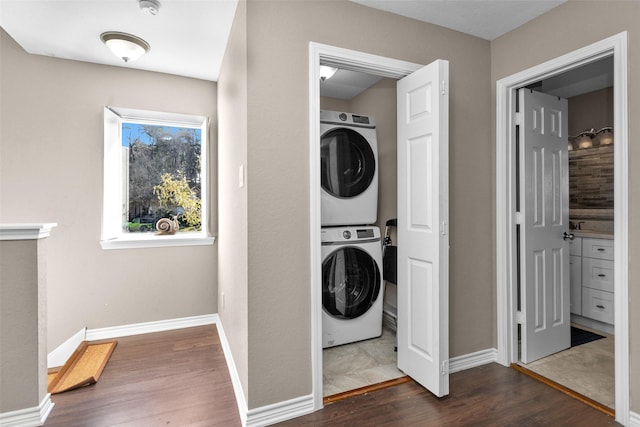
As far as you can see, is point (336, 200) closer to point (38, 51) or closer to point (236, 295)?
point (236, 295)

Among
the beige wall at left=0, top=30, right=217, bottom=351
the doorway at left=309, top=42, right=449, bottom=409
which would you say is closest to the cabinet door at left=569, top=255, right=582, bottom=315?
the doorway at left=309, top=42, right=449, bottom=409

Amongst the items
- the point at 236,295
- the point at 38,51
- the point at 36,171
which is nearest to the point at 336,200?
the point at 236,295

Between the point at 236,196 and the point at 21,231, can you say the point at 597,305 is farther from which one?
the point at 21,231

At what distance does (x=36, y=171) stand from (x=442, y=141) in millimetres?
3307

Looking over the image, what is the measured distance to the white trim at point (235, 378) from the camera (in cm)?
180

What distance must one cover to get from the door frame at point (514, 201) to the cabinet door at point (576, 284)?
1.40m

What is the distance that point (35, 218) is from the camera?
2750 mm

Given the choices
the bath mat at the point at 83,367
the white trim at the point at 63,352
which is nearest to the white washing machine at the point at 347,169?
the bath mat at the point at 83,367

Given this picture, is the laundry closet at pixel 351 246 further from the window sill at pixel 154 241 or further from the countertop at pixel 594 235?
the countertop at pixel 594 235

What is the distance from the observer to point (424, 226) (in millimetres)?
2043

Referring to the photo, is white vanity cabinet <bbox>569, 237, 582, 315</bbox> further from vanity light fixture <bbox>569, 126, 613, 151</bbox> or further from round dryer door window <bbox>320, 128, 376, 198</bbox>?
round dryer door window <bbox>320, 128, 376, 198</bbox>

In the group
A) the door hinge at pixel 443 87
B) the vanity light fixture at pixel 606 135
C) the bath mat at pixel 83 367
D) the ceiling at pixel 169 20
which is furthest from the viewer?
the vanity light fixture at pixel 606 135

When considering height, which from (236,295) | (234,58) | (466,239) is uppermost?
(234,58)

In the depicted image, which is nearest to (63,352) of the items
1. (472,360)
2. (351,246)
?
(351,246)
